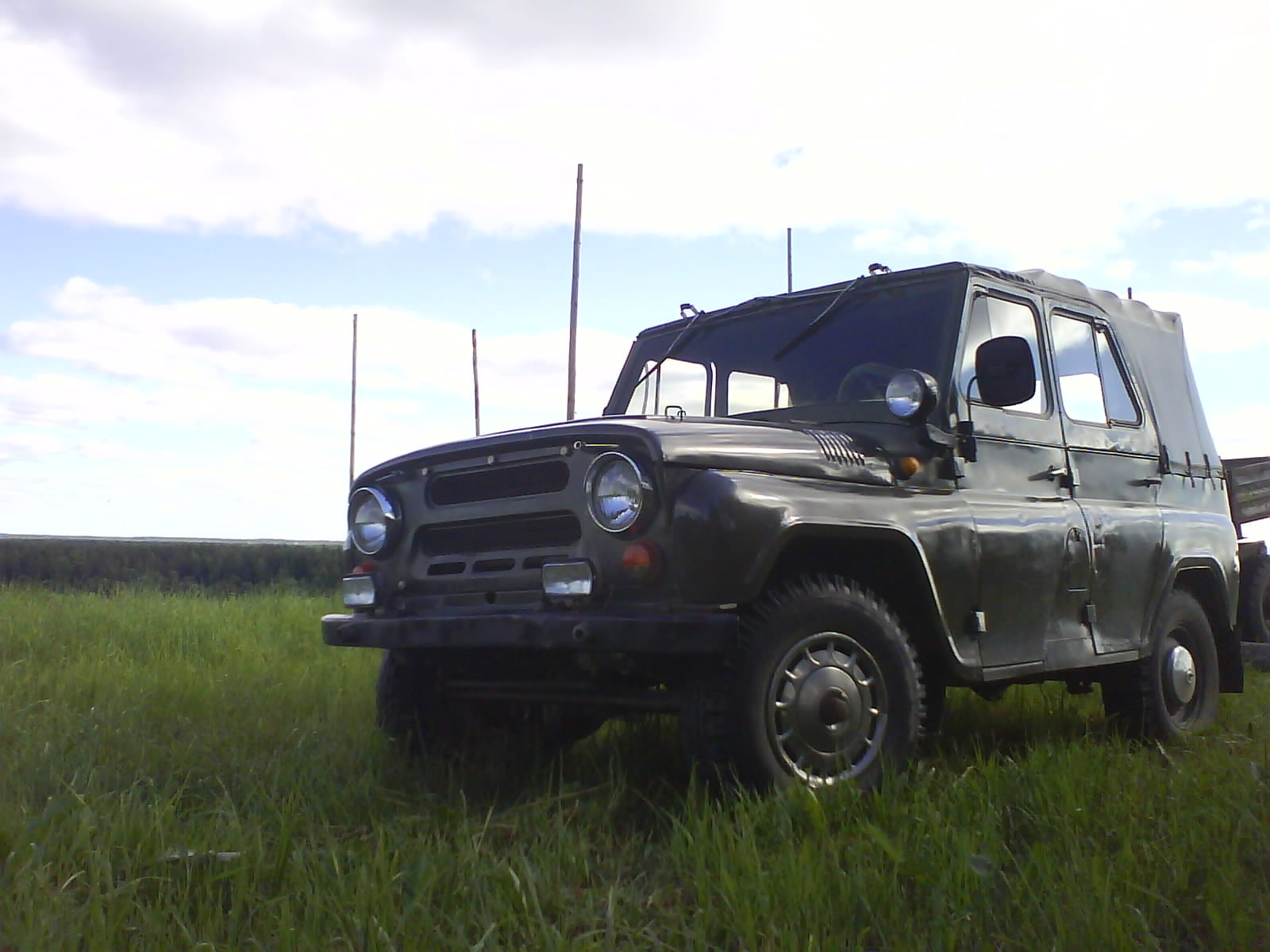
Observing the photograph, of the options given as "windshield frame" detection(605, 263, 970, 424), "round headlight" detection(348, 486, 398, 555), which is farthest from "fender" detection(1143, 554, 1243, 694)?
"round headlight" detection(348, 486, 398, 555)

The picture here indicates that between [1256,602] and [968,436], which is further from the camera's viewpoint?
[1256,602]

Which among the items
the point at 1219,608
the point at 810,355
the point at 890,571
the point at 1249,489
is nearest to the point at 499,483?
the point at 890,571

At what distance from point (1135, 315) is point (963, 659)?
97.8 inches

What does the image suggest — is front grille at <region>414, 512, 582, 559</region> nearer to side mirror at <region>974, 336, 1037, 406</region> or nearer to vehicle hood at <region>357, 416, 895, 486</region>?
vehicle hood at <region>357, 416, 895, 486</region>

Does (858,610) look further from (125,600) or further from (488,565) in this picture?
(125,600)

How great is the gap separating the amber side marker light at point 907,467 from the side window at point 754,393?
71cm

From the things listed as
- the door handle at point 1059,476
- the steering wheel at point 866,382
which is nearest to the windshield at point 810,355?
the steering wheel at point 866,382

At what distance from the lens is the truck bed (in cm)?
1044

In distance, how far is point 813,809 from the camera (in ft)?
11.2

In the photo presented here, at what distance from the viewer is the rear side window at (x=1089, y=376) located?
5.16 metres

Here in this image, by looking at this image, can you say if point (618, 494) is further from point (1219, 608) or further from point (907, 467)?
point (1219, 608)

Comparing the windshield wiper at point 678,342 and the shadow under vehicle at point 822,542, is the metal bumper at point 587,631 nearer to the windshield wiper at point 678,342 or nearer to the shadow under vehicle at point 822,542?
the shadow under vehicle at point 822,542

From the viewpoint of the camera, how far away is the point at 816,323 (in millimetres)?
4910

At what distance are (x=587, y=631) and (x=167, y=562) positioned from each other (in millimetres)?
12844
